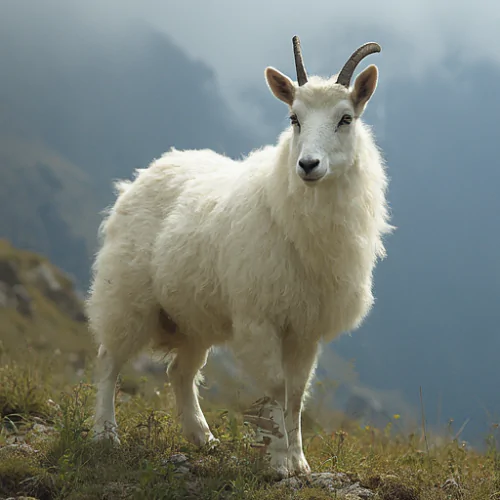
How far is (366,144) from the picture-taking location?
220 inches

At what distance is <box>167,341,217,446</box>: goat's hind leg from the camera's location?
22.1 ft

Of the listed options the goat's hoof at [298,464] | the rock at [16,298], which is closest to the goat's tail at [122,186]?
the goat's hoof at [298,464]

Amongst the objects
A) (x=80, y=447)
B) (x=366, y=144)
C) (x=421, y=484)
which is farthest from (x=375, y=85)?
(x=80, y=447)

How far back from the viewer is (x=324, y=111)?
16.9 ft

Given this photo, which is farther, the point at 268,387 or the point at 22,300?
the point at 22,300

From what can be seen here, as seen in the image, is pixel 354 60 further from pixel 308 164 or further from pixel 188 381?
pixel 188 381

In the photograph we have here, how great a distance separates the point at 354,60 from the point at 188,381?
3.51 m

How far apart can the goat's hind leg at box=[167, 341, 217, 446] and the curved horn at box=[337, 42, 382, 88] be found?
3051 millimetres

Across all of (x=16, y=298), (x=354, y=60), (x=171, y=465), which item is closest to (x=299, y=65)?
(x=354, y=60)

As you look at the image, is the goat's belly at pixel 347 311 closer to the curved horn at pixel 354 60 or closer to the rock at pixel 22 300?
the curved horn at pixel 354 60

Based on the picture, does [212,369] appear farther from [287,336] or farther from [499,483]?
[499,483]

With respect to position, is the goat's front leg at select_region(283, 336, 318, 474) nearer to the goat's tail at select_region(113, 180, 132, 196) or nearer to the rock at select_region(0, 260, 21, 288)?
the goat's tail at select_region(113, 180, 132, 196)

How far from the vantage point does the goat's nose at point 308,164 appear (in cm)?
477

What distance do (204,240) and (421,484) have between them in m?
2.60
